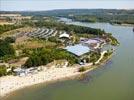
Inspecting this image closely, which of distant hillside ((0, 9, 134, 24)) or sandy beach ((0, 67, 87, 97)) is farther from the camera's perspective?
distant hillside ((0, 9, 134, 24))

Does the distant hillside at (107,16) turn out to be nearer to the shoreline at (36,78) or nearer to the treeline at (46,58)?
the treeline at (46,58)

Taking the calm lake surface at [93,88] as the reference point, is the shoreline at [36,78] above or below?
above

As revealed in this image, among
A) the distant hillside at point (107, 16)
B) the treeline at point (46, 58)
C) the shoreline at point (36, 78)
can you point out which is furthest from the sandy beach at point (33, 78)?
the distant hillside at point (107, 16)

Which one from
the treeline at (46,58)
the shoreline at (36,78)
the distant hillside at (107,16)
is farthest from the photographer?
the distant hillside at (107,16)

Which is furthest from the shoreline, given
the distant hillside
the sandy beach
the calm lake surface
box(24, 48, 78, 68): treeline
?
the distant hillside

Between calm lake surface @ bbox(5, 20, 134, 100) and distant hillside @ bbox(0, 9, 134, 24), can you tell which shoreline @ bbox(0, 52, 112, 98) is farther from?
distant hillside @ bbox(0, 9, 134, 24)

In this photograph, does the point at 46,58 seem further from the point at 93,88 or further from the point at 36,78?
the point at 93,88

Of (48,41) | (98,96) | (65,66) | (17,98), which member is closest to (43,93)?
(17,98)

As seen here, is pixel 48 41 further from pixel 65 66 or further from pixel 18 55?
pixel 65 66
